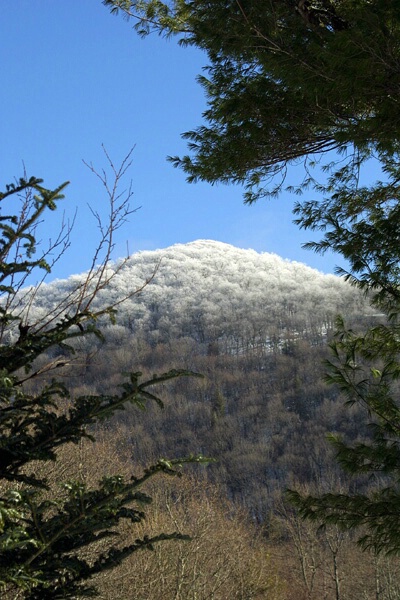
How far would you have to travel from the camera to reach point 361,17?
4.64m

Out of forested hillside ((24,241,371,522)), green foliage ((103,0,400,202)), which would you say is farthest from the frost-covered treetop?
green foliage ((103,0,400,202))

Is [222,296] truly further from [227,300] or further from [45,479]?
[45,479]

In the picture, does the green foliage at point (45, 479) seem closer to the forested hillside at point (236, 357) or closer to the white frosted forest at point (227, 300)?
the forested hillside at point (236, 357)

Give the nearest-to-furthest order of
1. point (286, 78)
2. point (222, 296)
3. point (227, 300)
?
1. point (286, 78)
2. point (227, 300)
3. point (222, 296)

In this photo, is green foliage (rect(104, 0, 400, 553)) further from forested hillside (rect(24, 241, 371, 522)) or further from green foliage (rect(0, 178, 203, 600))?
forested hillside (rect(24, 241, 371, 522))

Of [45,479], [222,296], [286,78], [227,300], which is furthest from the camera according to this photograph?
[222,296]

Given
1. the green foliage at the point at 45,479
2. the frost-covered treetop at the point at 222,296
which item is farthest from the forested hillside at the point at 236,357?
the green foliage at the point at 45,479

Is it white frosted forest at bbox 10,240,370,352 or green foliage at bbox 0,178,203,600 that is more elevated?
white frosted forest at bbox 10,240,370,352

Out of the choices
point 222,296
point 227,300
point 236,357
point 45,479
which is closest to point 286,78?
point 45,479

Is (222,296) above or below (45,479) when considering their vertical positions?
above

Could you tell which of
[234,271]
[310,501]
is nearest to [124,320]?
[234,271]

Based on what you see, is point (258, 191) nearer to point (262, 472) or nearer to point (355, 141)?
point (355, 141)

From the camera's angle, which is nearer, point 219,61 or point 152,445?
point 219,61

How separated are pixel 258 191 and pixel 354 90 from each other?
2312 mm
